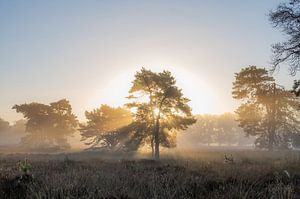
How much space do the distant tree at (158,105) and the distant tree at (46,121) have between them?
1528 inches

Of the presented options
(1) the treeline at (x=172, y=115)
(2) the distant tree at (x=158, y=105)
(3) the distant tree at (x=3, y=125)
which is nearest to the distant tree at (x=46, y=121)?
(1) the treeline at (x=172, y=115)

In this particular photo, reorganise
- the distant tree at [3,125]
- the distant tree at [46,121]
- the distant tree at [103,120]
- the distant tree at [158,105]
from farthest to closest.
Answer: the distant tree at [3,125] < the distant tree at [46,121] < the distant tree at [103,120] < the distant tree at [158,105]

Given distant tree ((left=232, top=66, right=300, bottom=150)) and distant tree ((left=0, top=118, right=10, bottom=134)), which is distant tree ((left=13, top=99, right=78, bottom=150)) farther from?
distant tree ((left=0, top=118, right=10, bottom=134))

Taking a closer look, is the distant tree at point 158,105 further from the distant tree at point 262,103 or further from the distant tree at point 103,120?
the distant tree at point 103,120

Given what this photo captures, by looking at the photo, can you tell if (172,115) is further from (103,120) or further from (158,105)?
(103,120)

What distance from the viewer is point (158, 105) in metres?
39.1

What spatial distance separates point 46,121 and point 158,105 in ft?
144

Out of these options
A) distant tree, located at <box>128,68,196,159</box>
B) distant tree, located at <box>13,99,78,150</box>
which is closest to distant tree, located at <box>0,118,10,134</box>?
distant tree, located at <box>13,99,78,150</box>

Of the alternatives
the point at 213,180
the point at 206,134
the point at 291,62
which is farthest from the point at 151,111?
the point at 206,134

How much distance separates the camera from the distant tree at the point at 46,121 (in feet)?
243

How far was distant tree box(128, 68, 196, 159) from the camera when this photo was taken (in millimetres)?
38531

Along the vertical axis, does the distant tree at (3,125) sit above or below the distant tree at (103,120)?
above

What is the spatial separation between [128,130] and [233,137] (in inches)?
4080

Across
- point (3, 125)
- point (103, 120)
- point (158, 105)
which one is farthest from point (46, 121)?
point (3, 125)
